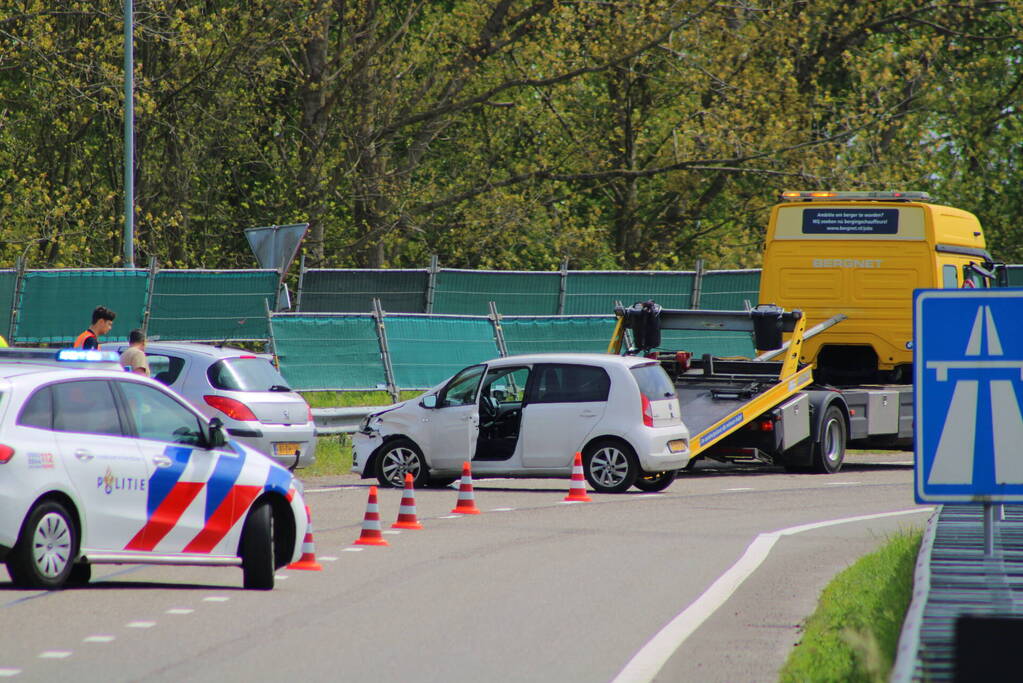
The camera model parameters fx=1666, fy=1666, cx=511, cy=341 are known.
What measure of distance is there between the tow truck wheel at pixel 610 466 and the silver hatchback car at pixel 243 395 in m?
3.21

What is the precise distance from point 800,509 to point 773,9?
1948 centimetres

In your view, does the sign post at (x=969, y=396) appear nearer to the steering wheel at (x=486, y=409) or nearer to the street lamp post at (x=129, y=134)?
the steering wheel at (x=486, y=409)

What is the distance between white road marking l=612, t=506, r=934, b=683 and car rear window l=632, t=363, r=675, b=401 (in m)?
3.51

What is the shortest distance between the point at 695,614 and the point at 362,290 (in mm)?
18220

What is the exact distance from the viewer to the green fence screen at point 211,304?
983 inches

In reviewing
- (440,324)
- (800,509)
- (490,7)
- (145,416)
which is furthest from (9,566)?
(490,7)

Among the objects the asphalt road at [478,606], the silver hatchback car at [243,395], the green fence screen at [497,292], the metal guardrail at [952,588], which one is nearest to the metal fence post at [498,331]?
the green fence screen at [497,292]

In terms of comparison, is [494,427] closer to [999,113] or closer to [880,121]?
[880,121]

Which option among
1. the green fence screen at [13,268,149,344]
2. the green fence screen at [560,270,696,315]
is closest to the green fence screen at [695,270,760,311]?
the green fence screen at [560,270,696,315]

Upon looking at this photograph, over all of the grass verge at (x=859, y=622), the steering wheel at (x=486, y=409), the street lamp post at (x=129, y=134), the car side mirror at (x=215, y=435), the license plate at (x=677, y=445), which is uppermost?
the street lamp post at (x=129, y=134)

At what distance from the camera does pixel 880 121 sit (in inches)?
1395

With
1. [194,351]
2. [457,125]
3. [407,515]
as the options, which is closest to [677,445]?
[407,515]

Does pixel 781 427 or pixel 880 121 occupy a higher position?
pixel 880 121

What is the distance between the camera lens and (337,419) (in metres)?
22.1
